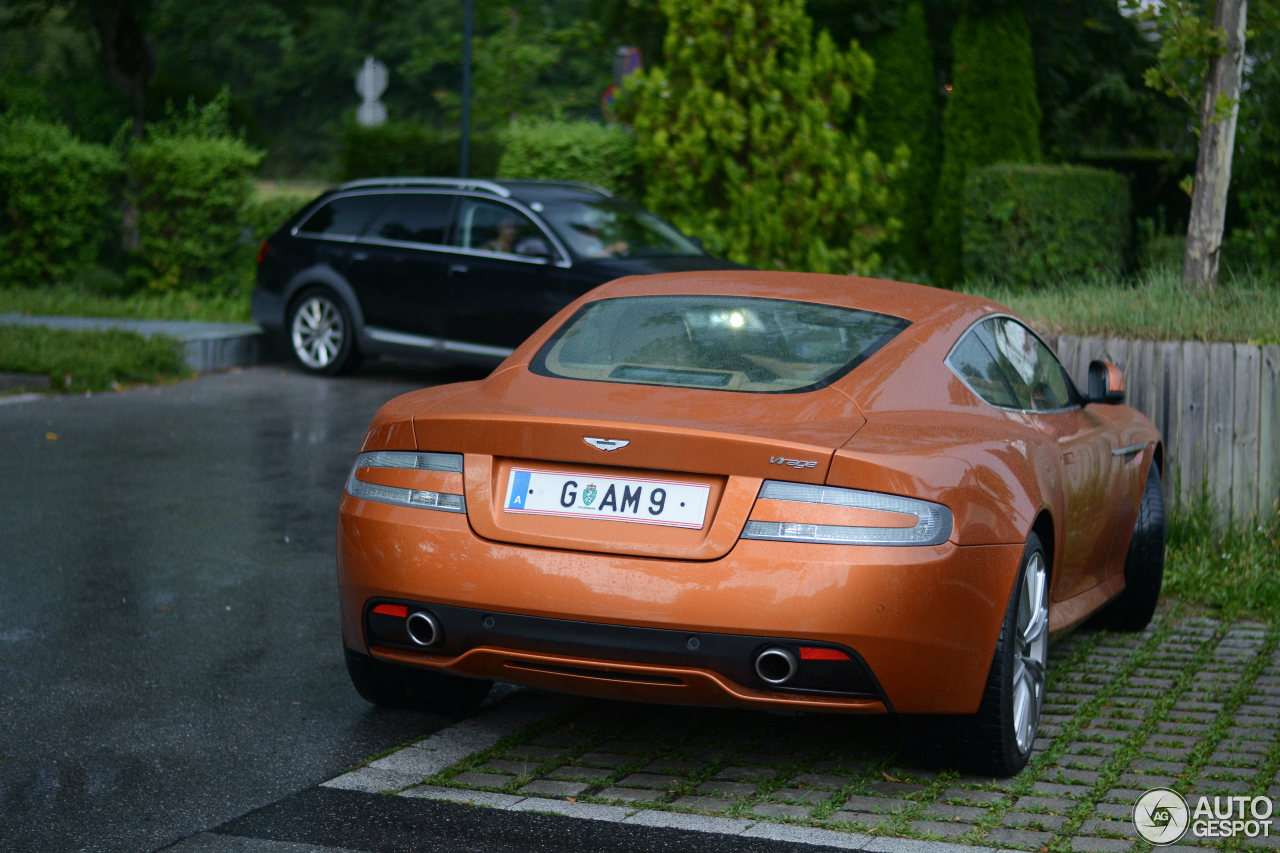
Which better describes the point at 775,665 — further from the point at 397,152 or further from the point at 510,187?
the point at 397,152

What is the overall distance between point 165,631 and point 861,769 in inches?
109

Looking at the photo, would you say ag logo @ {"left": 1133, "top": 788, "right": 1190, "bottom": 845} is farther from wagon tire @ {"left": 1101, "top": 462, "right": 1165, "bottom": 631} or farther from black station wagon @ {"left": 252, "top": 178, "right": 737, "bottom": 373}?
black station wagon @ {"left": 252, "top": 178, "right": 737, "bottom": 373}

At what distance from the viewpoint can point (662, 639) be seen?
4027 mm

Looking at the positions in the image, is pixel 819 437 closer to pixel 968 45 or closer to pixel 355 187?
pixel 355 187

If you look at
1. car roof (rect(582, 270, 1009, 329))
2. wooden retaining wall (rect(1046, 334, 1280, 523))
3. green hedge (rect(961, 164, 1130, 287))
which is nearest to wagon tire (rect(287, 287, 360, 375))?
green hedge (rect(961, 164, 1130, 287))

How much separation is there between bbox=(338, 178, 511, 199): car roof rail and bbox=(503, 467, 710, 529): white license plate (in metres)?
9.41

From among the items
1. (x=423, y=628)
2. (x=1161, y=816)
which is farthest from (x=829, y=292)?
(x=1161, y=816)

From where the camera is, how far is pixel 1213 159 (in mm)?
9719

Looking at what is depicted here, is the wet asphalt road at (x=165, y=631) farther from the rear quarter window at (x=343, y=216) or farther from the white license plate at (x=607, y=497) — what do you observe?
the rear quarter window at (x=343, y=216)

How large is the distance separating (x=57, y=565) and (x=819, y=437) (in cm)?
410

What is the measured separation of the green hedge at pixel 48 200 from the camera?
1673 cm

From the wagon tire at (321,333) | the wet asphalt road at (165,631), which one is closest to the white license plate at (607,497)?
the wet asphalt road at (165,631)

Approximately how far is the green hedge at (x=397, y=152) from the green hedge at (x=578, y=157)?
3.60 feet

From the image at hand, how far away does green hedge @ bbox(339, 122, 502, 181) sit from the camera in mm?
19547
